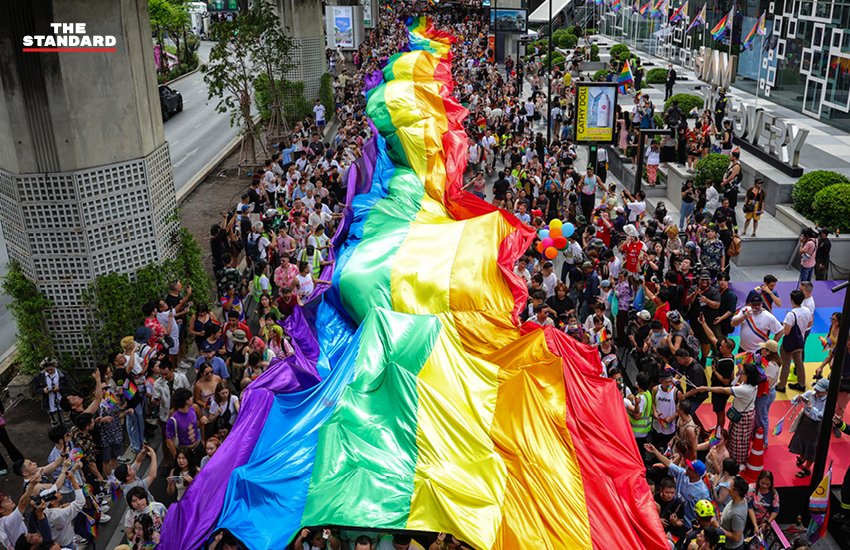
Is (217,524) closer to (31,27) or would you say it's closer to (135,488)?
(135,488)

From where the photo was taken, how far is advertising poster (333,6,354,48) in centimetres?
3881

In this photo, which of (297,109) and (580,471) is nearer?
(580,471)

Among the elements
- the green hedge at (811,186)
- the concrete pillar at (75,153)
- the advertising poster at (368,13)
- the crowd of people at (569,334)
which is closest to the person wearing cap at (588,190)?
the crowd of people at (569,334)

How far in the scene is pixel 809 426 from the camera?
9.02 m

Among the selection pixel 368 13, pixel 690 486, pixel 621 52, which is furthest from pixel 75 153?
pixel 368 13

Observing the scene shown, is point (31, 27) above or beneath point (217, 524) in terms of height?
above

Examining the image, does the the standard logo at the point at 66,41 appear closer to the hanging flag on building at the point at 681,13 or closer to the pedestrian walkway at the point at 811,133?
the pedestrian walkway at the point at 811,133

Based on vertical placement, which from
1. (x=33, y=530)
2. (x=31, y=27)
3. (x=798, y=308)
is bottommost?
(x=33, y=530)

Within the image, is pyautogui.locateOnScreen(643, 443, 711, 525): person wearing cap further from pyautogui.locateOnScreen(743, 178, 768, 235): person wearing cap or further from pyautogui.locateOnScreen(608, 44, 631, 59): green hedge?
pyautogui.locateOnScreen(608, 44, 631, 59): green hedge

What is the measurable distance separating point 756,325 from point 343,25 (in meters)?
33.0

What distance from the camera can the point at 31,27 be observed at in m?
11.1

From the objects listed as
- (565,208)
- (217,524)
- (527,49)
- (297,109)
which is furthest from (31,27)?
(527,49)

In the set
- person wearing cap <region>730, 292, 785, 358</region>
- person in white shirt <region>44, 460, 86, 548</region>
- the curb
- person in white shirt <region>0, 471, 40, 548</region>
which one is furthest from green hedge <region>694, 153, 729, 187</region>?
person in white shirt <region>0, 471, 40, 548</region>

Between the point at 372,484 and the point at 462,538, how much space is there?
106cm
